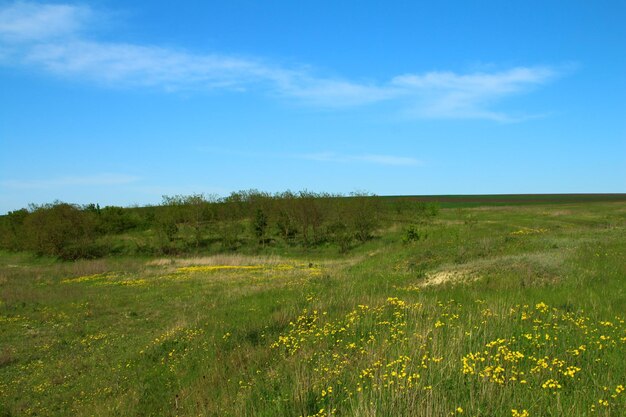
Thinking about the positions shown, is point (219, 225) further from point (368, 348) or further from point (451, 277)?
point (368, 348)

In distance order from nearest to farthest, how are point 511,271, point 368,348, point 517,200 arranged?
point 368,348 → point 511,271 → point 517,200

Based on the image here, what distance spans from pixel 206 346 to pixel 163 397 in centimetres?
183

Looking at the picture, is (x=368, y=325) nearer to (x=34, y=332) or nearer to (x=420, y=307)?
(x=420, y=307)

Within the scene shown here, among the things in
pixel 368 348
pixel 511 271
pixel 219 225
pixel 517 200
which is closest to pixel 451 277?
pixel 511 271

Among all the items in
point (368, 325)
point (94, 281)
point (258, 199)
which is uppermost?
point (258, 199)

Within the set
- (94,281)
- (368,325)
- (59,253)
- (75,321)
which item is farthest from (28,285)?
(368,325)

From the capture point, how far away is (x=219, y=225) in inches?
1987

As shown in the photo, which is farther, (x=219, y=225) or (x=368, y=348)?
(x=219, y=225)

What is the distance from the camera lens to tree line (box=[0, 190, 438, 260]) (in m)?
46.9

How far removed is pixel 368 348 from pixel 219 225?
4484cm

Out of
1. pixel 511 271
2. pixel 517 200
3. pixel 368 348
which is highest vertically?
pixel 517 200

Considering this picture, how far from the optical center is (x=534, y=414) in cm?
467

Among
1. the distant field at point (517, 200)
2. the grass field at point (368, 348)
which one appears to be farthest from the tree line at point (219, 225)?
the distant field at point (517, 200)

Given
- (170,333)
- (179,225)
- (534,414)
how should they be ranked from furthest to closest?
(179,225) → (170,333) → (534,414)
